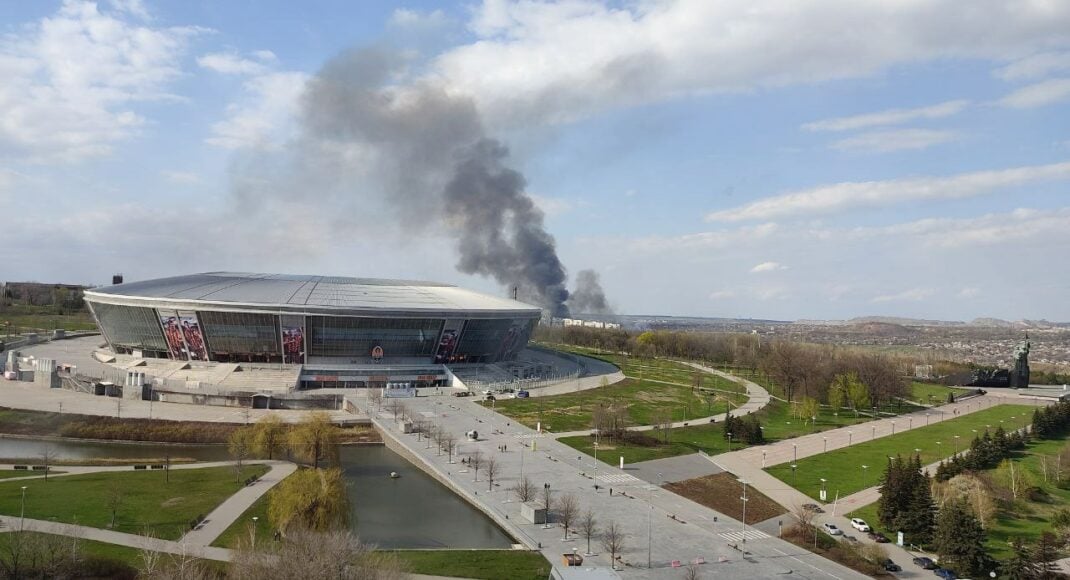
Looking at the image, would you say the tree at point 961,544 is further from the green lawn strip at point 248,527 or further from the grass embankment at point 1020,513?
the green lawn strip at point 248,527

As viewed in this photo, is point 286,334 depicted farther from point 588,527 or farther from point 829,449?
point 829,449

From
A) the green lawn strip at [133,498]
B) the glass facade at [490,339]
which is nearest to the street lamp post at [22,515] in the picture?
the green lawn strip at [133,498]

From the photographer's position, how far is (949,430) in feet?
238

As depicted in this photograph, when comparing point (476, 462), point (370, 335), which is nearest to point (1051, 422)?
point (476, 462)

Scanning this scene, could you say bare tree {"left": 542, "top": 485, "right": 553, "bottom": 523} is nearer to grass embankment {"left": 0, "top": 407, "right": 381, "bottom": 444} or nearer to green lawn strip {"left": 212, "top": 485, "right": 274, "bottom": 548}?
green lawn strip {"left": 212, "top": 485, "right": 274, "bottom": 548}

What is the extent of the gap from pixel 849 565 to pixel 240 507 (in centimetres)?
3092

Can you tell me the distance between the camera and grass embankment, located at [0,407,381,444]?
186 feet

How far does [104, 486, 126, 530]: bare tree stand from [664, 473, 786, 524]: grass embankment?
28878 millimetres

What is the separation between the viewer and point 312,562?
21328 mm

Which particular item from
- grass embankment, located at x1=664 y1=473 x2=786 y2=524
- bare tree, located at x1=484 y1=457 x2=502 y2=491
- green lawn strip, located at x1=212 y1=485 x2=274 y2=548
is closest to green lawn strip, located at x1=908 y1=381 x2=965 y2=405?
grass embankment, located at x1=664 y1=473 x2=786 y2=524

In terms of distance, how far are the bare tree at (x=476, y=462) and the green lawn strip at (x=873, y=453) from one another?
21.1 meters

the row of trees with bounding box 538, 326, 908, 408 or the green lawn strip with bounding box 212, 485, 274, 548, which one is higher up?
the row of trees with bounding box 538, 326, 908, 408

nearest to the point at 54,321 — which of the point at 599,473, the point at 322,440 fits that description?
the point at 322,440

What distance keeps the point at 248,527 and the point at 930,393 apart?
102 metres
